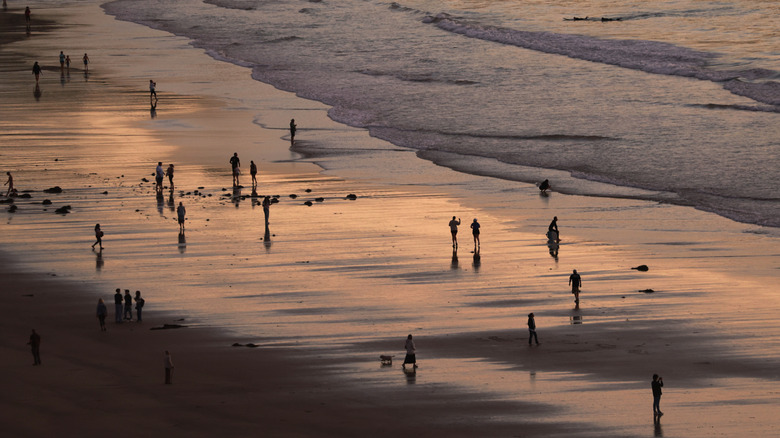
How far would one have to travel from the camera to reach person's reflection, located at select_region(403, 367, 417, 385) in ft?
71.2

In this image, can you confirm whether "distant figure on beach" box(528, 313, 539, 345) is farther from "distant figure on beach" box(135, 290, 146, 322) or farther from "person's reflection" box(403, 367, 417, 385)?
"distant figure on beach" box(135, 290, 146, 322)

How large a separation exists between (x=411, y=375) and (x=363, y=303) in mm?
4281

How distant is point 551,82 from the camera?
5881 centimetres

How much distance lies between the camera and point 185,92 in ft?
185

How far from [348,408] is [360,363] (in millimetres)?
2145

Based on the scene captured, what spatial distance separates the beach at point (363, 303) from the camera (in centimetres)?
2033

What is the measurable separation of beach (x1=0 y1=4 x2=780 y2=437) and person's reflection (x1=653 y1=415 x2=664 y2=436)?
0.12 m

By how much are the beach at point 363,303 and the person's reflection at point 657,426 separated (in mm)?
115

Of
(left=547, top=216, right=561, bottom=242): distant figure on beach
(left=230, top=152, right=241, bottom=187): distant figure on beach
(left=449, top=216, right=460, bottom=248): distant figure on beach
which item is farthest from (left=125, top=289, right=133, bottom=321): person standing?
(left=230, top=152, right=241, bottom=187): distant figure on beach

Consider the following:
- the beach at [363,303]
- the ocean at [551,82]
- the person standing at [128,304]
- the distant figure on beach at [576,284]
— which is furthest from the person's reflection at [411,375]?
the ocean at [551,82]

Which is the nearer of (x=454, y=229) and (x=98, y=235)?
(x=98, y=235)

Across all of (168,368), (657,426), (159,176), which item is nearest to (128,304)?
(168,368)

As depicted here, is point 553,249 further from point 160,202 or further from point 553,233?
point 160,202

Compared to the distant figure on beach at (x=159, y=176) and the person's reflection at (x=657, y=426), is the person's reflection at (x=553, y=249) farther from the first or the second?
the distant figure on beach at (x=159, y=176)
